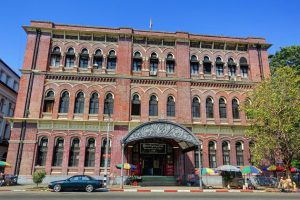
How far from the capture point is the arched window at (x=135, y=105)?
26.1 m

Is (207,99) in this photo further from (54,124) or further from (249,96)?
(54,124)

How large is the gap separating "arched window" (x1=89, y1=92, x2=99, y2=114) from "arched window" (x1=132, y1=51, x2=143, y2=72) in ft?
17.9

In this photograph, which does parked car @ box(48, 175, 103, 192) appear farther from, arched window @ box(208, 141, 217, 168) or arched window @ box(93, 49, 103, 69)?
arched window @ box(93, 49, 103, 69)

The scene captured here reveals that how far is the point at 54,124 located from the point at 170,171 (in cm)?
1308

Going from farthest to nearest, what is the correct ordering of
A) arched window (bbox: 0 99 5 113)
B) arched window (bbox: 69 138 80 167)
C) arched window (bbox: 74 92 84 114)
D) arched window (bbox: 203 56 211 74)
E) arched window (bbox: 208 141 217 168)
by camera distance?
1. arched window (bbox: 0 99 5 113)
2. arched window (bbox: 203 56 211 74)
3. arched window (bbox: 74 92 84 114)
4. arched window (bbox: 208 141 217 168)
5. arched window (bbox: 69 138 80 167)

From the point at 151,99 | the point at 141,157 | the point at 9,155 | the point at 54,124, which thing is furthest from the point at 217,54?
the point at 9,155

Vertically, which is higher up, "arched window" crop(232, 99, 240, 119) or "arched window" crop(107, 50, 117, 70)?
"arched window" crop(107, 50, 117, 70)

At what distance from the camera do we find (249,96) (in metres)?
27.6

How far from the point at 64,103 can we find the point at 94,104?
3194mm

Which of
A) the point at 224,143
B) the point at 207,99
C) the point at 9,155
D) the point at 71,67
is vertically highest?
the point at 71,67

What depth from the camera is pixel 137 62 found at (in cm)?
2802

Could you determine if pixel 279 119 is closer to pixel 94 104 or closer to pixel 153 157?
pixel 153 157

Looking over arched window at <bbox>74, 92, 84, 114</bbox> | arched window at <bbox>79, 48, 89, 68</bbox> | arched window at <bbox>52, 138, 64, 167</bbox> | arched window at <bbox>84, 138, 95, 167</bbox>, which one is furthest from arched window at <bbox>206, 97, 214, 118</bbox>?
arched window at <bbox>52, 138, 64, 167</bbox>

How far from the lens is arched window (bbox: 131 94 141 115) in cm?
2615
